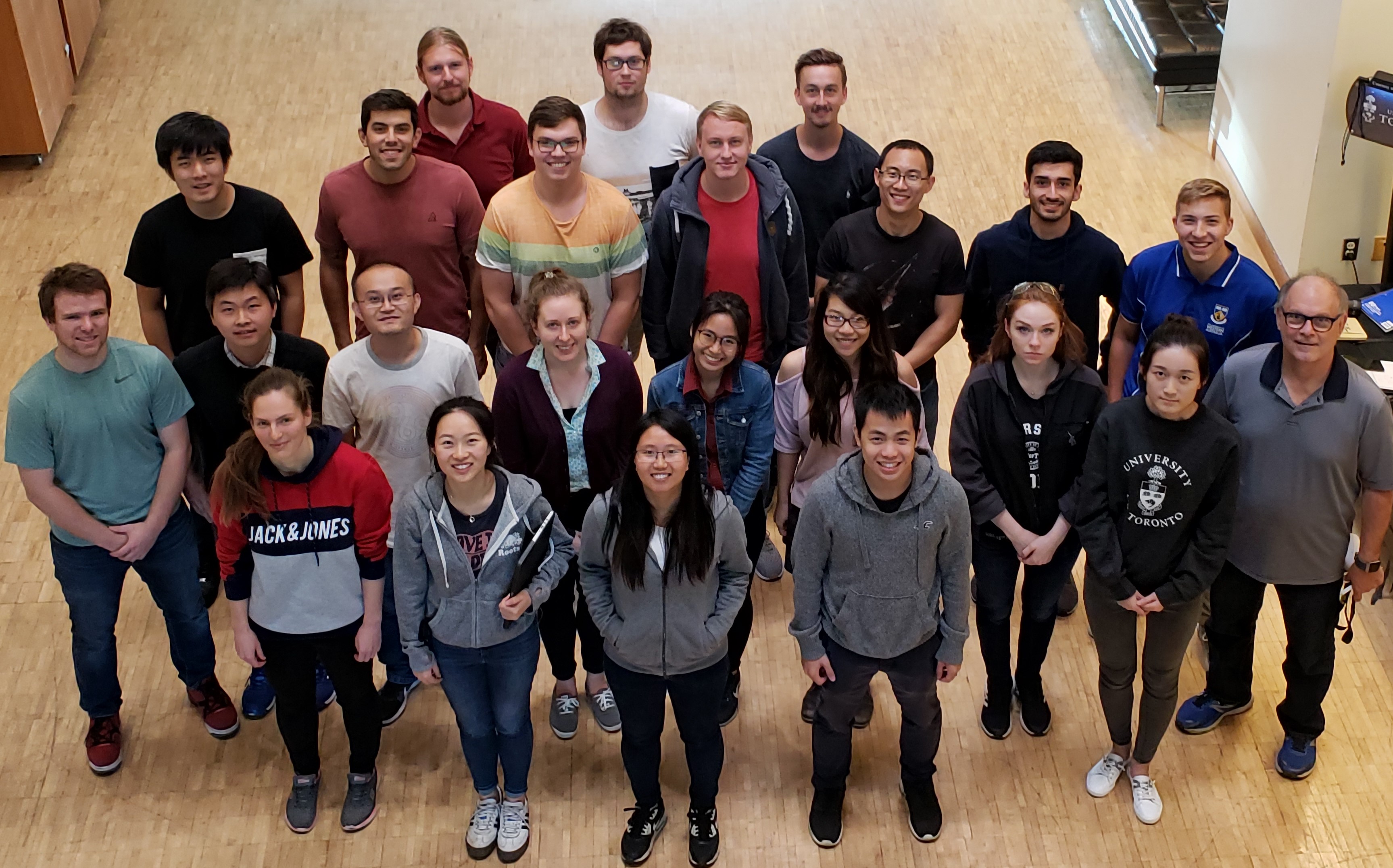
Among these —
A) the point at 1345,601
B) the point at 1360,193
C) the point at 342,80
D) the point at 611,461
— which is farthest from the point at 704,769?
the point at 342,80

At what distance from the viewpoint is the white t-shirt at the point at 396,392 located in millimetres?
3691

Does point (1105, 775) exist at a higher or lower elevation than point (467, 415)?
lower

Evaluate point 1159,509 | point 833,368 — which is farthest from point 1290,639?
point 833,368

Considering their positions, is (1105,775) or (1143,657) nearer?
(1143,657)

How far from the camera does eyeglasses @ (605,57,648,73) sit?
14.4 feet

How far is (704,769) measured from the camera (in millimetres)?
3600

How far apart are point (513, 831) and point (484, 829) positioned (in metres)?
0.08

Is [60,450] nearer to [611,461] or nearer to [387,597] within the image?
[387,597]

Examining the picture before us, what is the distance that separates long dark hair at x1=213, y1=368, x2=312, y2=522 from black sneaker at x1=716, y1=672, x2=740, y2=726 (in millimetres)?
1456

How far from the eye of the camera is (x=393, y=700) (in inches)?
162

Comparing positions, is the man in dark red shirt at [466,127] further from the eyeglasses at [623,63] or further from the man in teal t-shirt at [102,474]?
the man in teal t-shirt at [102,474]

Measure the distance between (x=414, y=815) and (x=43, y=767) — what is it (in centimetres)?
110

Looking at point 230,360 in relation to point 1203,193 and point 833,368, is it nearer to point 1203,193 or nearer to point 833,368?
point 833,368

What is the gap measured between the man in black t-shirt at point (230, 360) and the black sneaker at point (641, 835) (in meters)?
1.42
